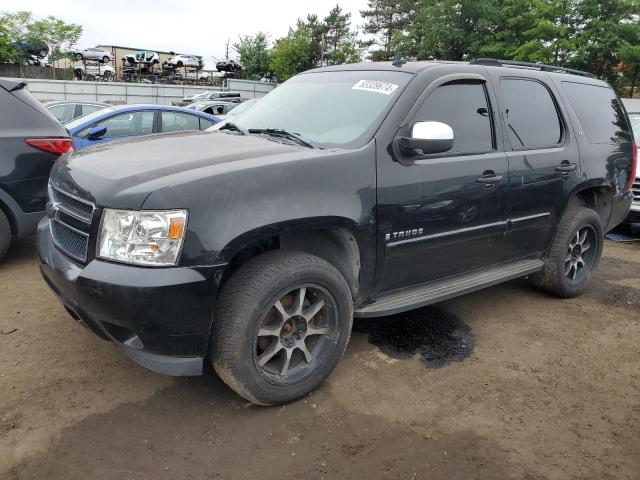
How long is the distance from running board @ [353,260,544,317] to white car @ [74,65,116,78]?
141 feet

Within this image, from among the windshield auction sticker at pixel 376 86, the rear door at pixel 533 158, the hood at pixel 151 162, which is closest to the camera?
the hood at pixel 151 162

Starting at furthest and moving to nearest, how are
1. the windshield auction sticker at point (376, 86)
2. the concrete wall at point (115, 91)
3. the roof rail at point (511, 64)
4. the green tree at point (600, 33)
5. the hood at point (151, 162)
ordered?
1. the green tree at point (600, 33)
2. the concrete wall at point (115, 91)
3. the roof rail at point (511, 64)
4. the windshield auction sticker at point (376, 86)
5. the hood at point (151, 162)

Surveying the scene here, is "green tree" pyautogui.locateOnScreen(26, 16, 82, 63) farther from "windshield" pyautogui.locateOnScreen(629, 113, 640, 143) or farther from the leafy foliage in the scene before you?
"windshield" pyautogui.locateOnScreen(629, 113, 640, 143)

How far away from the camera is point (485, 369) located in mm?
3543

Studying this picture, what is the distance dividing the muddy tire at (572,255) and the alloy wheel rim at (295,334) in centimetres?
247

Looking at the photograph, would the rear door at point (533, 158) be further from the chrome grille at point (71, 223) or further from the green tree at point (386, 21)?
the green tree at point (386, 21)

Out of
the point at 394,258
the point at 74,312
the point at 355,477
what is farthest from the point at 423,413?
the point at 74,312

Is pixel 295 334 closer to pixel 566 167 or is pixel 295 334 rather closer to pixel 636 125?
pixel 566 167

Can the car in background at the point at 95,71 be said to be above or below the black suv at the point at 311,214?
above

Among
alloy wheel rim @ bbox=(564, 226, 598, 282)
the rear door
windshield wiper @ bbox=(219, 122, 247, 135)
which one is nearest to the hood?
windshield wiper @ bbox=(219, 122, 247, 135)

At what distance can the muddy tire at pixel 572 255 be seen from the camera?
4.55 meters

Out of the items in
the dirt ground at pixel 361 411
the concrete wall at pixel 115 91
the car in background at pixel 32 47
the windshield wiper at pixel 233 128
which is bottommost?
the dirt ground at pixel 361 411

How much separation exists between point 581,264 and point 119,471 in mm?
4281

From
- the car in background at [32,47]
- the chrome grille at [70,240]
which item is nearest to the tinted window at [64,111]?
the chrome grille at [70,240]
